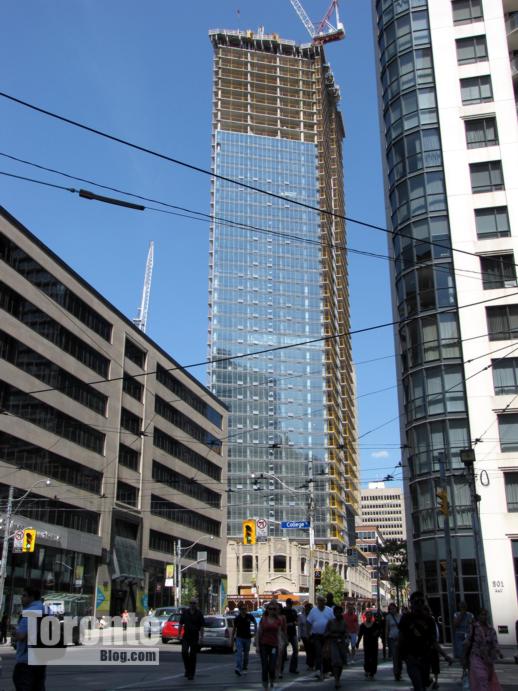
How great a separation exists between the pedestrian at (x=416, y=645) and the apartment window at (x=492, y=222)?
31613mm

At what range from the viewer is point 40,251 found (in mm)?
50781

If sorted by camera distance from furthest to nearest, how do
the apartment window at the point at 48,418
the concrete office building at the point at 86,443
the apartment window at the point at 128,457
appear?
the apartment window at the point at 128,457 → the concrete office building at the point at 86,443 → the apartment window at the point at 48,418

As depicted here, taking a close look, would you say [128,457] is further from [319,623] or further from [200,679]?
[200,679]

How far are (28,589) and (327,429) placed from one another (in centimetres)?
12817

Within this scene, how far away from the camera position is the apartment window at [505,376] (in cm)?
3669

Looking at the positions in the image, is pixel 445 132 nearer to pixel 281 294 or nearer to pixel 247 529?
pixel 247 529

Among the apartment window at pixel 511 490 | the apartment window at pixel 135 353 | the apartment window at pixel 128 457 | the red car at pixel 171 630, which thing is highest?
the apartment window at pixel 135 353

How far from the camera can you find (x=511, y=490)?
35719mm

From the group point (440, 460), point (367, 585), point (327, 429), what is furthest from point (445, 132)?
point (367, 585)

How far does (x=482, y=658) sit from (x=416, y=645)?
3.26 ft

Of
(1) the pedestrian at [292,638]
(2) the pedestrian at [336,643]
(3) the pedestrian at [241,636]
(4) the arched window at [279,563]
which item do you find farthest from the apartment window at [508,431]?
(4) the arched window at [279,563]

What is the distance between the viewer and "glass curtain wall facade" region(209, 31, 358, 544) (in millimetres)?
133125

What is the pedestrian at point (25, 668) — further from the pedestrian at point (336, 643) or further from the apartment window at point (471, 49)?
the apartment window at point (471, 49)

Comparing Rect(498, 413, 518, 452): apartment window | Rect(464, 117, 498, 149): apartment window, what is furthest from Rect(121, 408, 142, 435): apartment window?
Rect(464, 117, 498, 149): apartment window
